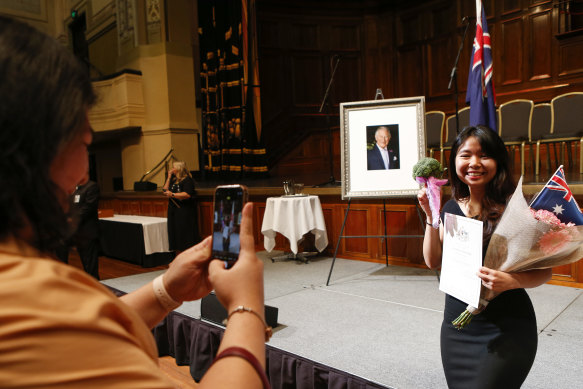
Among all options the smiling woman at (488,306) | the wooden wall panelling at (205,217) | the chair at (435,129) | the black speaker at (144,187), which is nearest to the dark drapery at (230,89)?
the black speaker at (144,187)

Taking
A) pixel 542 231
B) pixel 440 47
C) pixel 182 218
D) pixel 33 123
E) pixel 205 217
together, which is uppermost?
pixel 440 47

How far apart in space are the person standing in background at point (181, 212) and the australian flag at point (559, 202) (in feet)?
14.6

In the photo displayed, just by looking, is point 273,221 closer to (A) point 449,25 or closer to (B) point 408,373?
(B) point 408,373

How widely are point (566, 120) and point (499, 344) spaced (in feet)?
15.9

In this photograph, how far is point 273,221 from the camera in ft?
15.2

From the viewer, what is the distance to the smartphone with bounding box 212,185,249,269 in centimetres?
75

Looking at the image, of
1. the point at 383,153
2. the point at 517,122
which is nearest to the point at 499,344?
the point at 383,153

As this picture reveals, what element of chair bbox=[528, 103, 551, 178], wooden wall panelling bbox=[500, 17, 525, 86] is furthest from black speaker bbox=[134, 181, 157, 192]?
wooden wall panelling bbox=[500, 17, 525, 86]

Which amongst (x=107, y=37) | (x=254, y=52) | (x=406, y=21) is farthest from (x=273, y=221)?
(x=107, y=37)

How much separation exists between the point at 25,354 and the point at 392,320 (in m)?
2.73

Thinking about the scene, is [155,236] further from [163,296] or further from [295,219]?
[163,296]

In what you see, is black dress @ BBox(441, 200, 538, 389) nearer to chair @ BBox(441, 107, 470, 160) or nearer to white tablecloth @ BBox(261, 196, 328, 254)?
white tablecloth @ BBox(261, 196, 328, 254)

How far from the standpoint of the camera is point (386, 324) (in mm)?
2799

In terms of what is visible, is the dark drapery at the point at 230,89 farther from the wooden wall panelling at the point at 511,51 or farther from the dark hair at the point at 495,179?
the dark hair at the point at 495,179
